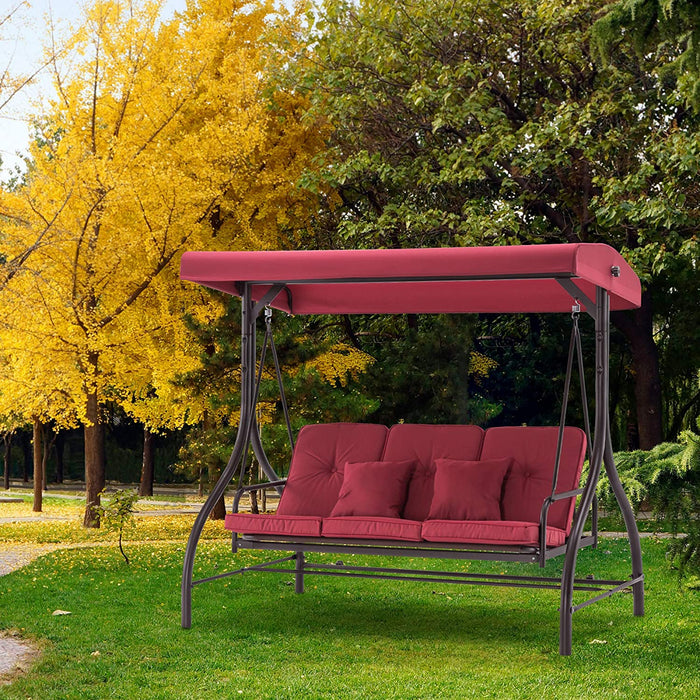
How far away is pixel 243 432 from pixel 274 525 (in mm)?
643

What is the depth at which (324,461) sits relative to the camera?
729cm

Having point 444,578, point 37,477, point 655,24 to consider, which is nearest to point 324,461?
point 444,578

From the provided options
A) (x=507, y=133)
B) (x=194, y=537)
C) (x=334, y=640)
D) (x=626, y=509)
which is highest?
(x=507, y=133)

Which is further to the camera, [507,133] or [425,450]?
[507,133]

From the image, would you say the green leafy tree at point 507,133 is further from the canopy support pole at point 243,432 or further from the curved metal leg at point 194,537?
the curved metal leg at point 194,537

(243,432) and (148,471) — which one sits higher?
(243,432)

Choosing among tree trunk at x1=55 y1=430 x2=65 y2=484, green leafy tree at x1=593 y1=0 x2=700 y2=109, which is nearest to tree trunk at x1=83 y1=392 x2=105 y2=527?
green leafy tree at x1=593 y1=0 x2=700 y2=109

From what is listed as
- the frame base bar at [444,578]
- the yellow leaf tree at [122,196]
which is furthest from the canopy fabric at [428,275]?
the yellow leaf tree at [122,196]

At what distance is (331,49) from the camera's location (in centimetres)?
1518

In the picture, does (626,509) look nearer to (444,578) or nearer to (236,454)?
(444,578)

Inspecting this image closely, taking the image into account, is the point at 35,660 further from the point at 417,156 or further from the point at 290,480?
the point at 417,156

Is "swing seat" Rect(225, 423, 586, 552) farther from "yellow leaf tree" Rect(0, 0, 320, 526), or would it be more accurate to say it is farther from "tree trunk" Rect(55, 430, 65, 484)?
"tree trunk" Rect(55, 430, 65, 484)

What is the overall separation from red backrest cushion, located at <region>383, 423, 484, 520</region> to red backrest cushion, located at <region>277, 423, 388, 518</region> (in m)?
0.16

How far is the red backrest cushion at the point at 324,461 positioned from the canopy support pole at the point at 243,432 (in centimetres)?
29
